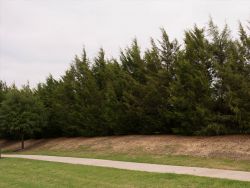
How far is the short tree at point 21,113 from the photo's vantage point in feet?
106

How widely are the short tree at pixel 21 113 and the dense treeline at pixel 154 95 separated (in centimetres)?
8

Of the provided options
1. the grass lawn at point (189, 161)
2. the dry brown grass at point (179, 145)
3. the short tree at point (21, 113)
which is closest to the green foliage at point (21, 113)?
the short tree at point (21, 113)

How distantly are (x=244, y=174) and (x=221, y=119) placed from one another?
8.48 meters

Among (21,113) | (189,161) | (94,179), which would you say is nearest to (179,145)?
(189,161)

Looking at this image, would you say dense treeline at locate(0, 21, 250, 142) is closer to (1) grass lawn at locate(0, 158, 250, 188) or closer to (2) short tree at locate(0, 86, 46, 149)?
(2) short tree at locate(0, 86, 46, 149)

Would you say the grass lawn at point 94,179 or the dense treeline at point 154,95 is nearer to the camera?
the grass lawn at point 94,179

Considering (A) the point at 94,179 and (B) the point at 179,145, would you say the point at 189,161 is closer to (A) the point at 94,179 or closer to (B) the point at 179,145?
(B) the point at 179,145

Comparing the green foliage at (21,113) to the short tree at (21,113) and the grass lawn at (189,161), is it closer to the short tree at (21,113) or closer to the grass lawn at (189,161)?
the short tree at (21,113)

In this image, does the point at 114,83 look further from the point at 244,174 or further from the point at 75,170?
the point at 244,174

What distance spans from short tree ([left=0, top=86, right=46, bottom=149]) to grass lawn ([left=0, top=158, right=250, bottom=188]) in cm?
1617

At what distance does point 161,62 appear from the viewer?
993 inches

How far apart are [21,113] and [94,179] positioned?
21.2 m

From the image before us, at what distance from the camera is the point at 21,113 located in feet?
107

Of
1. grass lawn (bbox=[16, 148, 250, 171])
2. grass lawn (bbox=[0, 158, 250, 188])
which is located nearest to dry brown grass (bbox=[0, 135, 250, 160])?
grass lawn (bbox=[16, 148, 250, 171])
